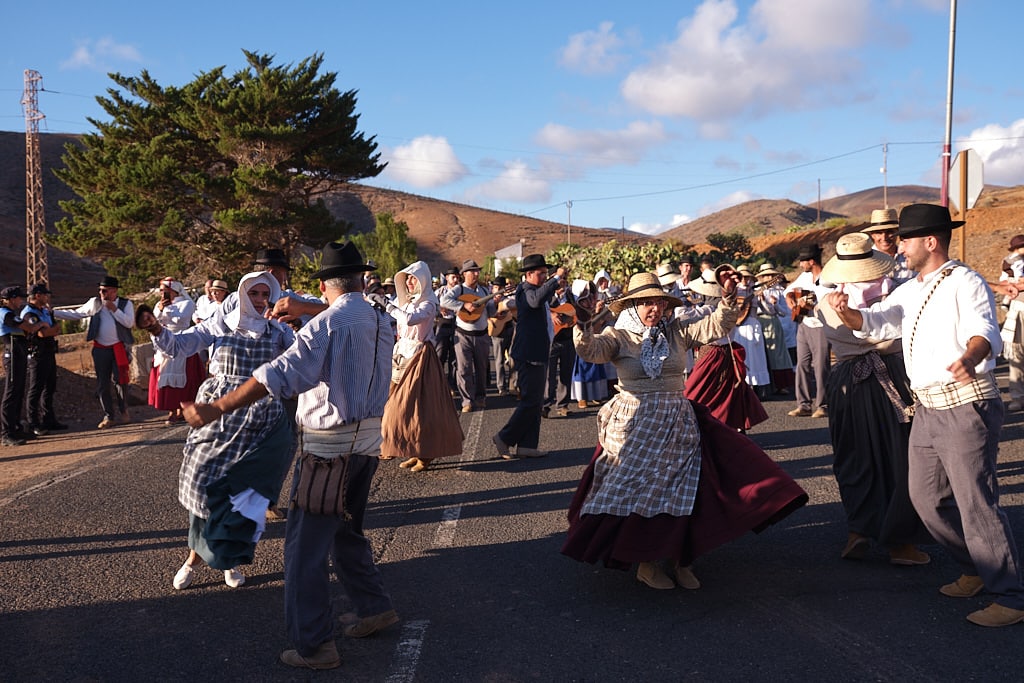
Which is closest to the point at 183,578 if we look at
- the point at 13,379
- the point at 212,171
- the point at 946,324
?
the point at 946,324

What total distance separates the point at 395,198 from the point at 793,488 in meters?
127

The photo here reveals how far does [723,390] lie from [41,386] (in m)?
8.81

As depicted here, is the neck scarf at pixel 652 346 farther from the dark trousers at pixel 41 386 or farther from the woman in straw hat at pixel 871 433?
the dark trousers at pixel 41 386

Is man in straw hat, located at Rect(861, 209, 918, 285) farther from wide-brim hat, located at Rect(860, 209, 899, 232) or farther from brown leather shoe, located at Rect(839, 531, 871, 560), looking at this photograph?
brown leather shoe, located at Rect(839, 531, 871, 560)

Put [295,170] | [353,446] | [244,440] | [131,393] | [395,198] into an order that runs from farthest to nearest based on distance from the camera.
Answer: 1. [395,198]
2. [295,170]
3. [131,393]
4. [244,440]
5. [353,446]

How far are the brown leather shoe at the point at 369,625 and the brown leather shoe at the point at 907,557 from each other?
298 centimetres

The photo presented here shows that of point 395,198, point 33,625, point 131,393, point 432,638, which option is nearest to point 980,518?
point 432,638

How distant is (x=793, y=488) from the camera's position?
188 inches

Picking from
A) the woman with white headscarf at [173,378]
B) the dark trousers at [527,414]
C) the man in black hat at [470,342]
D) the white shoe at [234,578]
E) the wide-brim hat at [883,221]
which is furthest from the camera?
the man in black hat at [470,342]

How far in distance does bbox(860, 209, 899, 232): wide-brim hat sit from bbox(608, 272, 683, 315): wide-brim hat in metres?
2.06

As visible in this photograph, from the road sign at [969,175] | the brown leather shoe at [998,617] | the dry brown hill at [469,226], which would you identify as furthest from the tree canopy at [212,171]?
the brown leather shoe at [998,617]

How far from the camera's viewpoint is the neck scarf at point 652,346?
206 inches

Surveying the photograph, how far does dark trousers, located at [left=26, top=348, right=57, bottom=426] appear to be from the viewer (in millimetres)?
11422

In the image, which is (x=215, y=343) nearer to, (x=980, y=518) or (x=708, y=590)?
(x=708, y=590)
